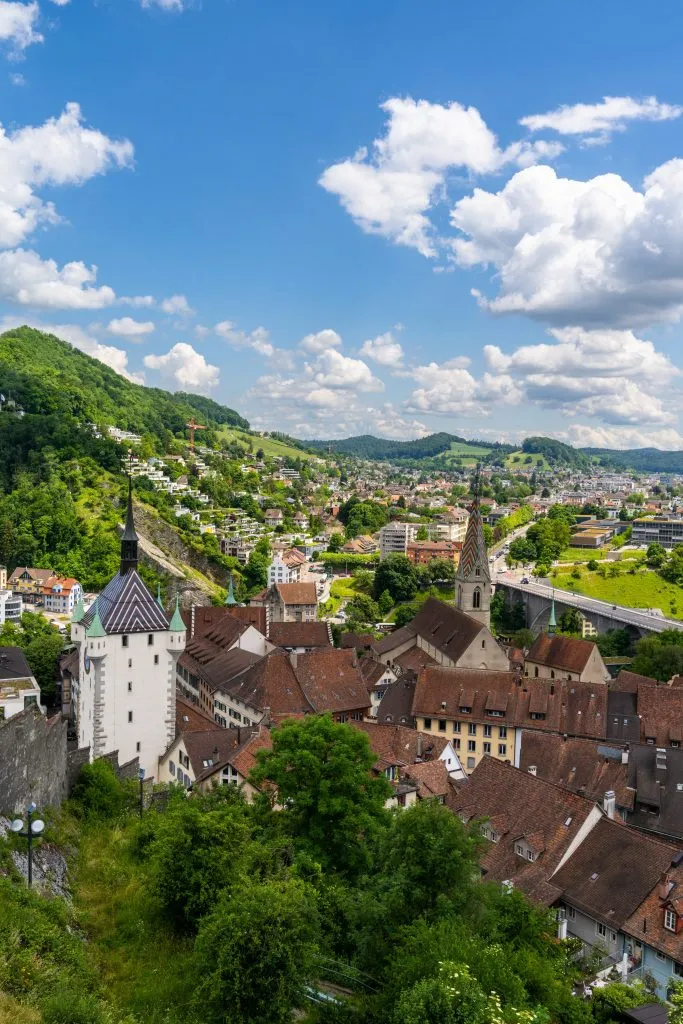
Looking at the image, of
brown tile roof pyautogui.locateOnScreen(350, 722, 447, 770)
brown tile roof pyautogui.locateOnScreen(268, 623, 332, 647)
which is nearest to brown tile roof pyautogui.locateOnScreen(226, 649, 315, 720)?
brown tile roof pyautogui.locateOnScreen(350, 722, 447, 770)

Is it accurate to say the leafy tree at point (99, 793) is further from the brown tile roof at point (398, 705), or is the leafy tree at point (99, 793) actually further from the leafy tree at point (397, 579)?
the leafy tree at point (397, 579)

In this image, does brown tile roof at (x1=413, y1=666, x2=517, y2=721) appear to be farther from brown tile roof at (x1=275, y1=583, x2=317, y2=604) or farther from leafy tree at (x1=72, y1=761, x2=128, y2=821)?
brown tile roof at (x1=275, y1=583, x2=317, y2=604)

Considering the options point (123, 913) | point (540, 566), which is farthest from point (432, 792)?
point (540, 566)

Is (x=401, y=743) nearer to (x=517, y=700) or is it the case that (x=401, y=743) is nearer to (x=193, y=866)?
(x=517, y=700)

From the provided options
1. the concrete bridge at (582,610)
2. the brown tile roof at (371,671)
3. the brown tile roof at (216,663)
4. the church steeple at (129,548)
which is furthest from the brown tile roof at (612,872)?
the concrete bridge at (582,610)

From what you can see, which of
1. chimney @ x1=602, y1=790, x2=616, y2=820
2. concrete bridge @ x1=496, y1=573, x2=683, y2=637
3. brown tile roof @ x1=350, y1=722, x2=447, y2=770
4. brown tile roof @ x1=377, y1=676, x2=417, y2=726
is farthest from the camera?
concrete bridge @ x1=496, y1=573, x2=683, y2=637

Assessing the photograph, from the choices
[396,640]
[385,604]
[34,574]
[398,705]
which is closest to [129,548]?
[398,705]
